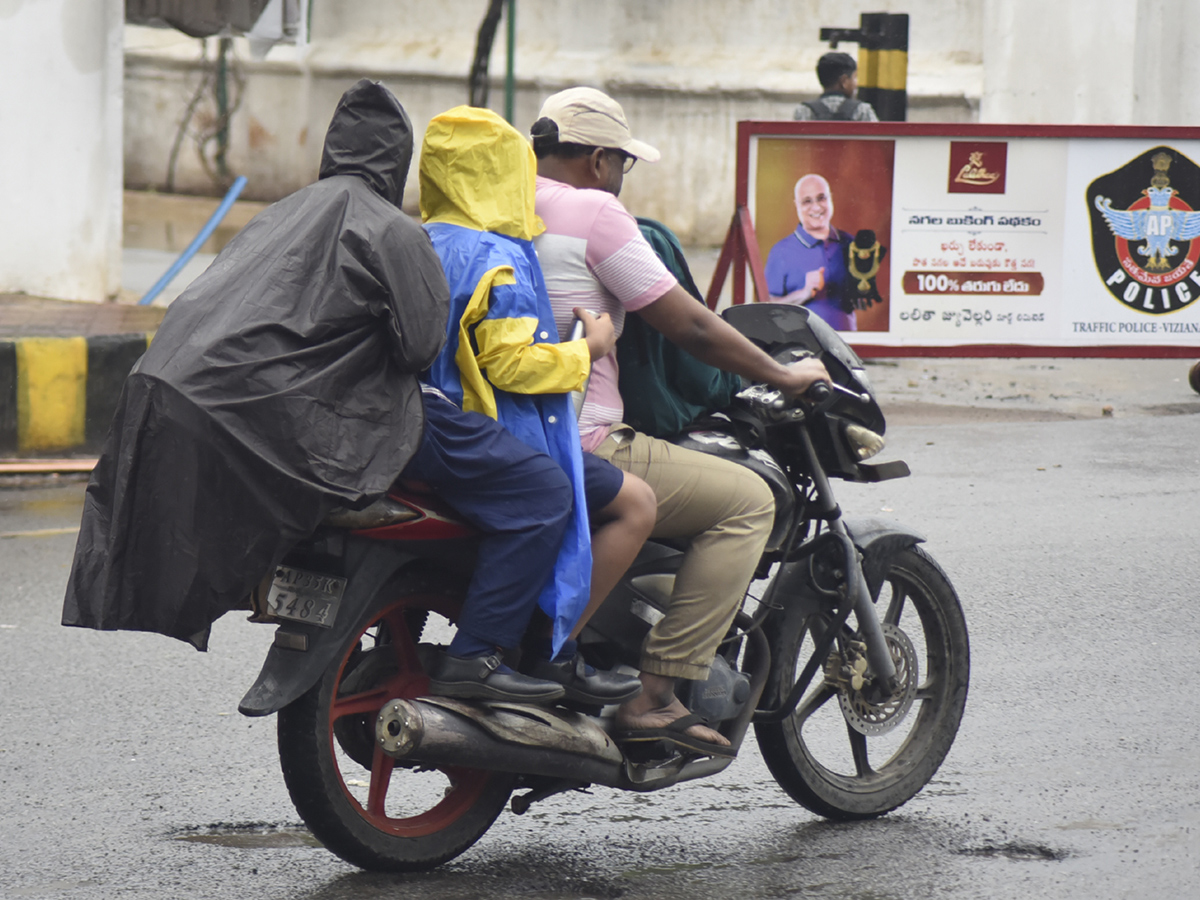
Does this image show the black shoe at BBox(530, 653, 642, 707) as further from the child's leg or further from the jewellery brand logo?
the jewellery brand logo

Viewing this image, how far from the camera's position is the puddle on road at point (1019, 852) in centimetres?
384

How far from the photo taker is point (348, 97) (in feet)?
11.0

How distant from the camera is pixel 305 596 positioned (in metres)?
3.33

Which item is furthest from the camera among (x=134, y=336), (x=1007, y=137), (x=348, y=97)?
(x=1007, y=137)

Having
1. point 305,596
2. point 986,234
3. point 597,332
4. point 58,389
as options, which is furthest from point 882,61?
point 305,596

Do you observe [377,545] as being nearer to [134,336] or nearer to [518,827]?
[518,827]

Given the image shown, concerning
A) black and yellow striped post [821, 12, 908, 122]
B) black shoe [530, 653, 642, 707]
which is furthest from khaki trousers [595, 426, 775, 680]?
black and yellow striped post [821, 12, 908, 122]

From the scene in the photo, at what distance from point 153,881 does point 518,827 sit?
0.88 m

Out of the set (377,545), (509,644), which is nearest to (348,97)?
(377,545)

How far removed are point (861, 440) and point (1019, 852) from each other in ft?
3.38

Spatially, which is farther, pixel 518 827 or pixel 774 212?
pixel 774 212

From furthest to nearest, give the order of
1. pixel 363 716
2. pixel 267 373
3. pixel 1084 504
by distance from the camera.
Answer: pixel 1084 504
pixel 363 716
pixel 267 373

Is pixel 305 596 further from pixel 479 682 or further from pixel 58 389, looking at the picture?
pixel 58 389

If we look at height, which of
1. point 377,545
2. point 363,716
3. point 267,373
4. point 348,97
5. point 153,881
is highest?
point 348,97
